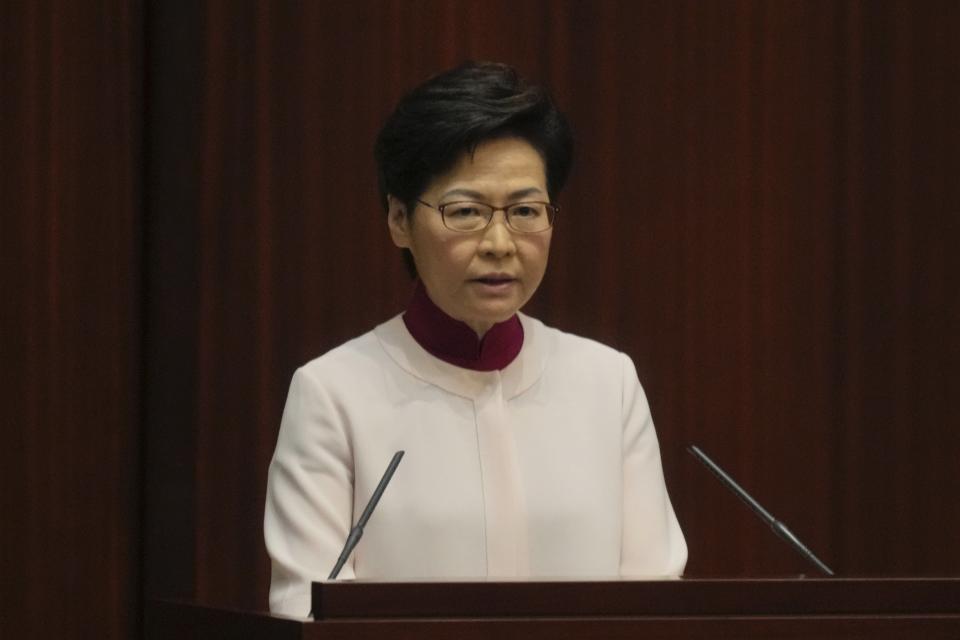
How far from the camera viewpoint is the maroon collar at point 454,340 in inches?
100

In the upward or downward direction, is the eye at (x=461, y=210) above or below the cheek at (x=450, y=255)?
above

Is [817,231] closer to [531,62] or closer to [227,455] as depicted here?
[531,62]

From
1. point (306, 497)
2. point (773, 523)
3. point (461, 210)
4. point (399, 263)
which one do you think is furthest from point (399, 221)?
point (399, 263)

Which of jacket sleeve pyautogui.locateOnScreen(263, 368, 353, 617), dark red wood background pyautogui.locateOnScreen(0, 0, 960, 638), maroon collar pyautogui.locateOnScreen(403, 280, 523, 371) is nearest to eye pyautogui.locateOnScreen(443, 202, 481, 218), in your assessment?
maroon collar pyautogui.locateOnScreen(403, 280, 523, 371)

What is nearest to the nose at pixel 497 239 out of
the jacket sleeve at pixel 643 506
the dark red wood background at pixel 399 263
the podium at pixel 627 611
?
the jacket sleeve at pixel 643 506

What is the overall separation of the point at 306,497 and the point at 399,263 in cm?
101

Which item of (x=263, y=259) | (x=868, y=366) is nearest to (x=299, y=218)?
(x=263, y=259)

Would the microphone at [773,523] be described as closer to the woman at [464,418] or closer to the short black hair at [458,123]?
the woman at [464,418]

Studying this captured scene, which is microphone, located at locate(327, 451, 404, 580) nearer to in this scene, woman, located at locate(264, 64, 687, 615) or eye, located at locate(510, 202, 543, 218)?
woman, located at locate(264, 64, 687, 615)

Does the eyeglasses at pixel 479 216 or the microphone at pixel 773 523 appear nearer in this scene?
the microphone at pixel 773 523

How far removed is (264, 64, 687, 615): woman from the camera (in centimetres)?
245

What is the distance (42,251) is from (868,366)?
154cm

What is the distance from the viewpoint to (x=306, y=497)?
2428mm

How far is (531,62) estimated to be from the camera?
3.48 m
